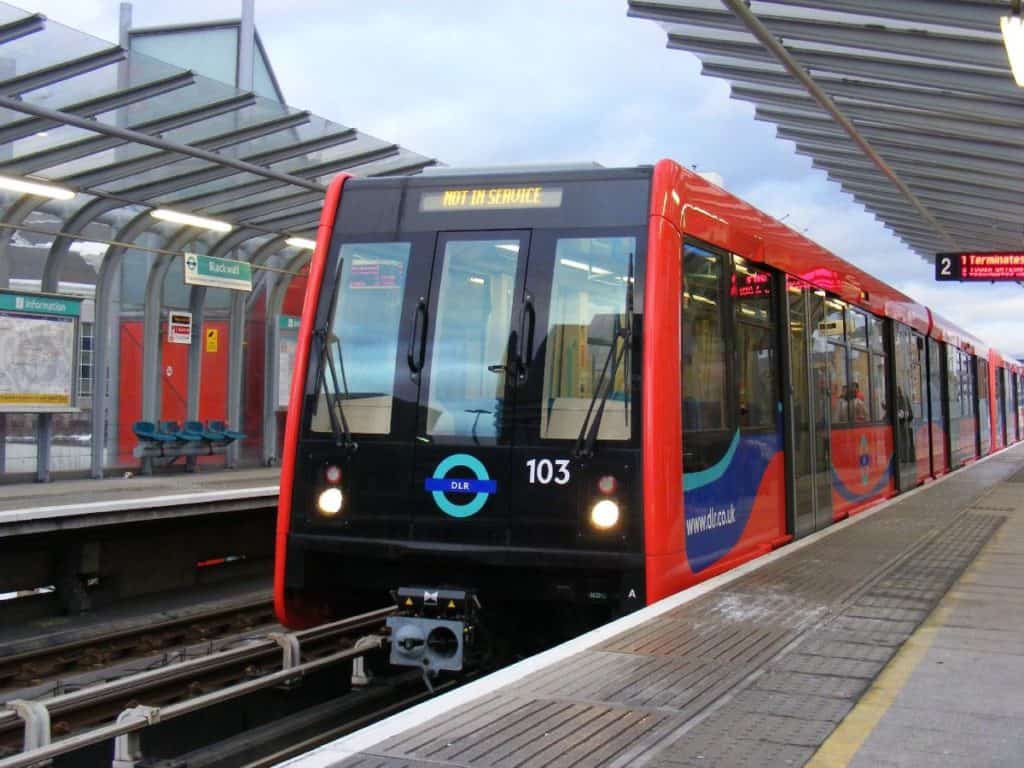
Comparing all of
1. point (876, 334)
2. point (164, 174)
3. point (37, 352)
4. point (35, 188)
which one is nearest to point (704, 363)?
point (876, 334)

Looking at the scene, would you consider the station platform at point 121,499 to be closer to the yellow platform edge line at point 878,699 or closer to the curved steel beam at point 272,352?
the curved steel beam at point 272,352

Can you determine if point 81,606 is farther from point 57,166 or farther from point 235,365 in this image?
point 235,365

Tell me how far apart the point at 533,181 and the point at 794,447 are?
3.28m

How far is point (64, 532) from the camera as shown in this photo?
9820 millimetres

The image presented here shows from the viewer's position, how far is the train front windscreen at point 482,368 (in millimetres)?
5789

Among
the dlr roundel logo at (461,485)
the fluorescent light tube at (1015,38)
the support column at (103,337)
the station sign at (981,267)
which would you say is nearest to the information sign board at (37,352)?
the support column at (103,337)

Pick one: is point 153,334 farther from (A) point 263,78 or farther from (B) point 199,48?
(A) point 263,78

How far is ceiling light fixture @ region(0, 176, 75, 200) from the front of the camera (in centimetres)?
1181

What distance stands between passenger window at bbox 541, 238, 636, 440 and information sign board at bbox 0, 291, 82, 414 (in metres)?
9.05

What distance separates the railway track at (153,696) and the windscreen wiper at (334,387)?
1.35 m

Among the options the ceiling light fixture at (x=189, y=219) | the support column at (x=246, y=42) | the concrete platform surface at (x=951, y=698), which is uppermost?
the support column at (x=246, y=42)

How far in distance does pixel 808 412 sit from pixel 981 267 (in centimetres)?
1265

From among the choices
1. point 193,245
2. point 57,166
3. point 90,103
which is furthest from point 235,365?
point 90,103

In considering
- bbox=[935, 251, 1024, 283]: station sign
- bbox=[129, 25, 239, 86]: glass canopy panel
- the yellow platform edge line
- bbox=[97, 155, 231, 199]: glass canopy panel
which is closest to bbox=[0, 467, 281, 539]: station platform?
bbox=[97, 155, 231, 199]: glass canopy panel
